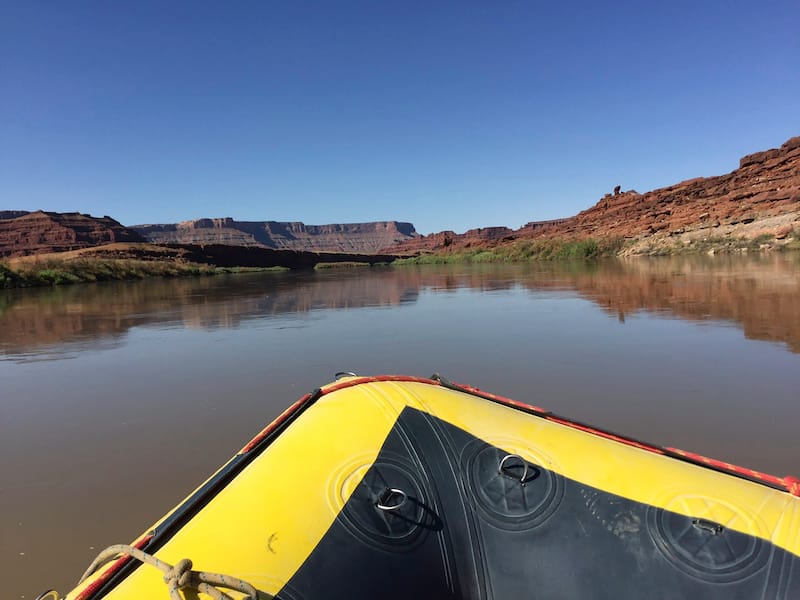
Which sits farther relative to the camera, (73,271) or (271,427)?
(73,271)

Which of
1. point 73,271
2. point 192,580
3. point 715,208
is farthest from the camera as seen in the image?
point 715,208

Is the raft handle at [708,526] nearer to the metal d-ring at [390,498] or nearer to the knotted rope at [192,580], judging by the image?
the metal d-ring at [390,498]

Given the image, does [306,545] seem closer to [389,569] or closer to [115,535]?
[389,569]

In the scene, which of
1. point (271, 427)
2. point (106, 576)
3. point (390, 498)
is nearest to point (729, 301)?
point (390, 498)

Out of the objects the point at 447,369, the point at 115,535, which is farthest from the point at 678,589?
the point at 447,369

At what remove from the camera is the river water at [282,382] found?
3039mm

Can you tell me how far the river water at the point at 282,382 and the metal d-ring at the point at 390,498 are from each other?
1.64m

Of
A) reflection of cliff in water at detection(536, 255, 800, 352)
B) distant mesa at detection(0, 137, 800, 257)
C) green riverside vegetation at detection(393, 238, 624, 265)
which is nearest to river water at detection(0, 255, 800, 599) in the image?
reflection of cliff in water at detection(536, 255, 800, 352)

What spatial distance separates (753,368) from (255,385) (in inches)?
220

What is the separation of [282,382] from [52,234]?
131536 mm

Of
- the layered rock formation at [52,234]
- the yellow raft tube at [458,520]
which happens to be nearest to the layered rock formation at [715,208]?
the yellow raft tube at [458,520]

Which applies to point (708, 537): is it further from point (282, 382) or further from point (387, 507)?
point (282, 382)

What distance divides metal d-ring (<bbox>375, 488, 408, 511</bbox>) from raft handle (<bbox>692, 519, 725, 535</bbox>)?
1.02 meters

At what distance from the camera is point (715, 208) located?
48844mm
